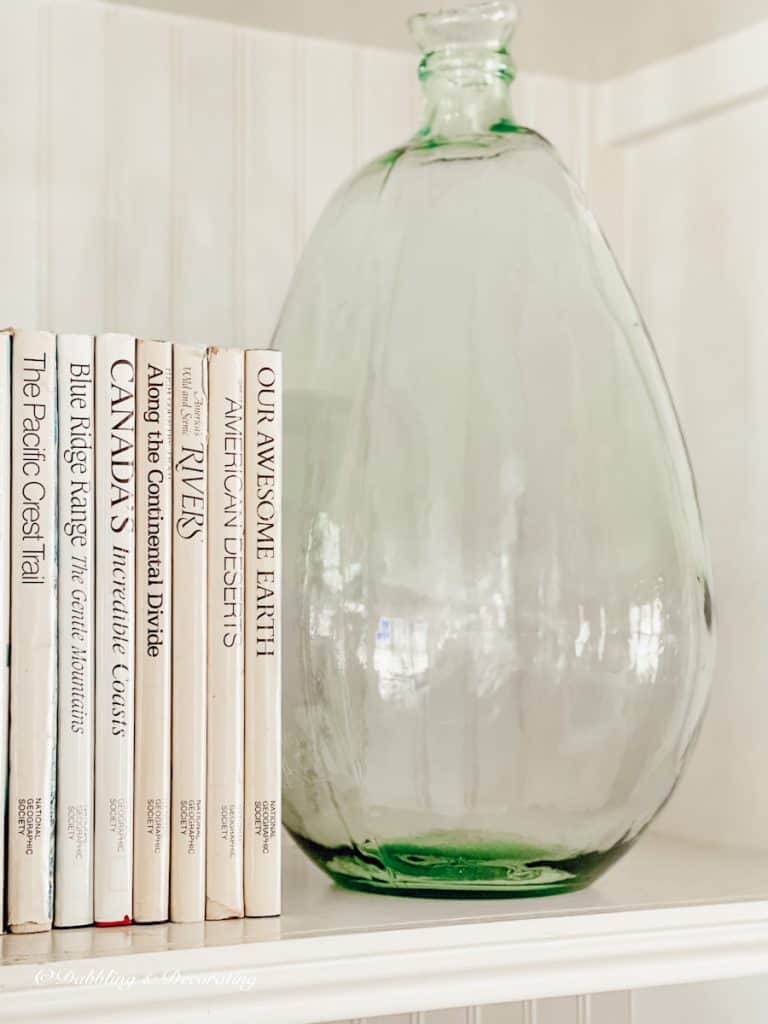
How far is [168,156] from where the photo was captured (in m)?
0.84

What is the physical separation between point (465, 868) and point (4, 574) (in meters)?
0.23

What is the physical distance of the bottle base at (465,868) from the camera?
62 centimetres

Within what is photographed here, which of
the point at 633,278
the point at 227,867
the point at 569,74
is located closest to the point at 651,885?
the point at 227,867

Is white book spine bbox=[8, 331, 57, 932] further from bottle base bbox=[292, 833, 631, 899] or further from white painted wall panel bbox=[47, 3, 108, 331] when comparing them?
white painted wall panel bbox=[47, 3, 108, 331]

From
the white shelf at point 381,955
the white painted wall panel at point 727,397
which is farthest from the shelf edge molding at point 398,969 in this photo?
the white painted wall panel at point 727,397

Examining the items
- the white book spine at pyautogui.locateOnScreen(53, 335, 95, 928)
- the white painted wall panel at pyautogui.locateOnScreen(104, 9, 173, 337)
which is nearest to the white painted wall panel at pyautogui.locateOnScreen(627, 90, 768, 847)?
the white painted wall panel at pyautogui.locateOnScreen(104, 9, 173, 337)

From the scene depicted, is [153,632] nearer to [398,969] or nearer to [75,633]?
[75,633]

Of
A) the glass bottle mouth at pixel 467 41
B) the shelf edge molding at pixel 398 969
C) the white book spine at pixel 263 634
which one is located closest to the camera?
the shelf edge molding at pixel 398 969

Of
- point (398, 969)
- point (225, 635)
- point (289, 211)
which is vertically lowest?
point (398, 969)

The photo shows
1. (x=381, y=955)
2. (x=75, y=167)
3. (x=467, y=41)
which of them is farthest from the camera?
(x=75, y=167)

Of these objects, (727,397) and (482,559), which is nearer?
(482,559)

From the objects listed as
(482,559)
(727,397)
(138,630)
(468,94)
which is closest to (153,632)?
(138,630)

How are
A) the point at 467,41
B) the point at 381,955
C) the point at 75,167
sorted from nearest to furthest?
the point at 381,955, the point at 467,41, the point at 75,167

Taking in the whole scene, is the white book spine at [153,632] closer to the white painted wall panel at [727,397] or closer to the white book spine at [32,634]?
the white book spine at [32,634]
